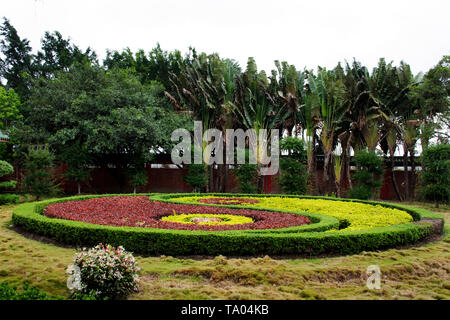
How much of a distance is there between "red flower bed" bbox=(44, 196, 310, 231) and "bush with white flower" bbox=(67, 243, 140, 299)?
2.95m

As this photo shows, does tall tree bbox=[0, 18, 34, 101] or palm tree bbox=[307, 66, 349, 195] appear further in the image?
tall tree bbox=[0, 18, 34, 101]

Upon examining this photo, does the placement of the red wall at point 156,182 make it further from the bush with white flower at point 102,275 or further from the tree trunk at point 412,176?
the bush with white flower at point 102,275

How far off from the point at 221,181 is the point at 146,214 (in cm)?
1139

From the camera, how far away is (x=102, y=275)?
4.21 metres

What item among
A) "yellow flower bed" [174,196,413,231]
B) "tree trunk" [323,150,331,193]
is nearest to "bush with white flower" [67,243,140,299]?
"yellow flower bed" [174,196,413,231]

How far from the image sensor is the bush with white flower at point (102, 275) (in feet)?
13.9

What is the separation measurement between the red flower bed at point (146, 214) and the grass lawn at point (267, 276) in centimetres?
157

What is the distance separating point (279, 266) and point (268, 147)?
1496cm

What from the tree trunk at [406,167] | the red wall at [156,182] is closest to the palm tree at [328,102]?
the red wall at [156,182]

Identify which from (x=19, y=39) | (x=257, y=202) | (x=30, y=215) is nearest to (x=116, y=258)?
(x=30, y=215)

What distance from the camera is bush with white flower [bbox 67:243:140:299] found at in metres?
4.23

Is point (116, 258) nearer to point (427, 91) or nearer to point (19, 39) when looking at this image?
point (427, 91)

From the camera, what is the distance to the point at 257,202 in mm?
13031

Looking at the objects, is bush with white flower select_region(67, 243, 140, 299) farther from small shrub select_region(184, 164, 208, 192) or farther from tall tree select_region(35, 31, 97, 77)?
tall tree select_region(35, 31, 97, 77)
